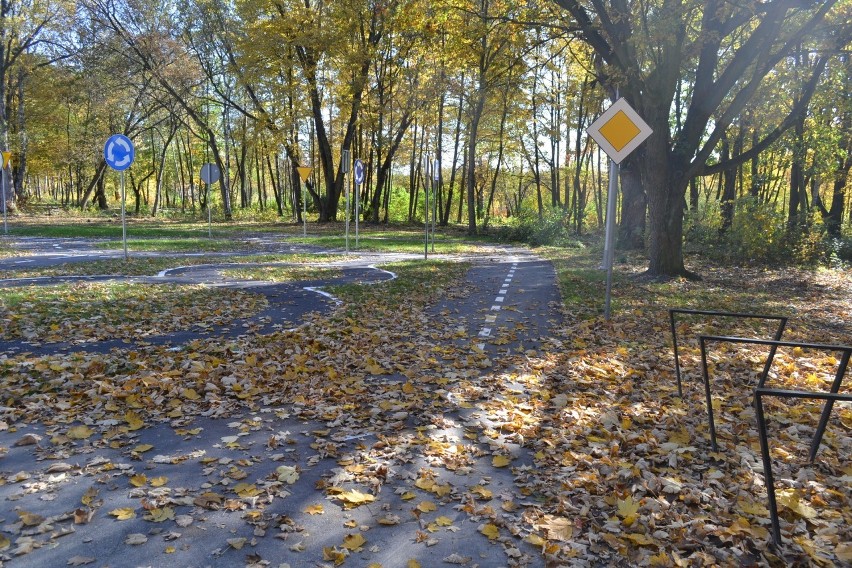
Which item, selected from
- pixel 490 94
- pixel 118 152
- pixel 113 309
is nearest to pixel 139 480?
pixel 113 309

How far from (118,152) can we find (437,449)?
12953 millimetres

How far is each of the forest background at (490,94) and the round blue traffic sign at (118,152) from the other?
6.61 meters

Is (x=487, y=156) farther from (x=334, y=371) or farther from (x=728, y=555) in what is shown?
(x=728, y=555)

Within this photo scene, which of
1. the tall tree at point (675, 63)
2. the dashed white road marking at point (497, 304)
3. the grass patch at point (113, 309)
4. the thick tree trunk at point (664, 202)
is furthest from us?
the thick tree trunk at point (664, 202)

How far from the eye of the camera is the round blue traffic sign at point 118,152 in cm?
1437

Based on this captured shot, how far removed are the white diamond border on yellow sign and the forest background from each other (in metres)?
4.52

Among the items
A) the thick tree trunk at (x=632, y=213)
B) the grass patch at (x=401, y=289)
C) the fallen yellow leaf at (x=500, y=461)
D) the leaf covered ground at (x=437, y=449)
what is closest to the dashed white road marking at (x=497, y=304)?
the leaf covered ground at (x=437, y=449)

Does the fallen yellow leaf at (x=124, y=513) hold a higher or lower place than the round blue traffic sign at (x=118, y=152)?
lower

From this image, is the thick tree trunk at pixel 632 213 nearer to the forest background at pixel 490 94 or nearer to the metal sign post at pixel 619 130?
the forest background at pixel 490 94

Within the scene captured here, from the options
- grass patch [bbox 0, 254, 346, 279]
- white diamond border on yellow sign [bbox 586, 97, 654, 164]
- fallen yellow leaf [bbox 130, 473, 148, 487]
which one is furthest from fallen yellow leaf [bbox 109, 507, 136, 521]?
grass patch [bbox 0, 254, 346, 279]

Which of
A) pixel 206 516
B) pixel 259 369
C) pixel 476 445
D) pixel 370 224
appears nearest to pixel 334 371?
pixel 259 369

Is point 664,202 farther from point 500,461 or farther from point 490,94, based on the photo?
point 490,94

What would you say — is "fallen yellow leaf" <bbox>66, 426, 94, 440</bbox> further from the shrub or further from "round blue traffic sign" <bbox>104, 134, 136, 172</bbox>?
the shrub

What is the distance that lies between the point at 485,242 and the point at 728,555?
3009cm
